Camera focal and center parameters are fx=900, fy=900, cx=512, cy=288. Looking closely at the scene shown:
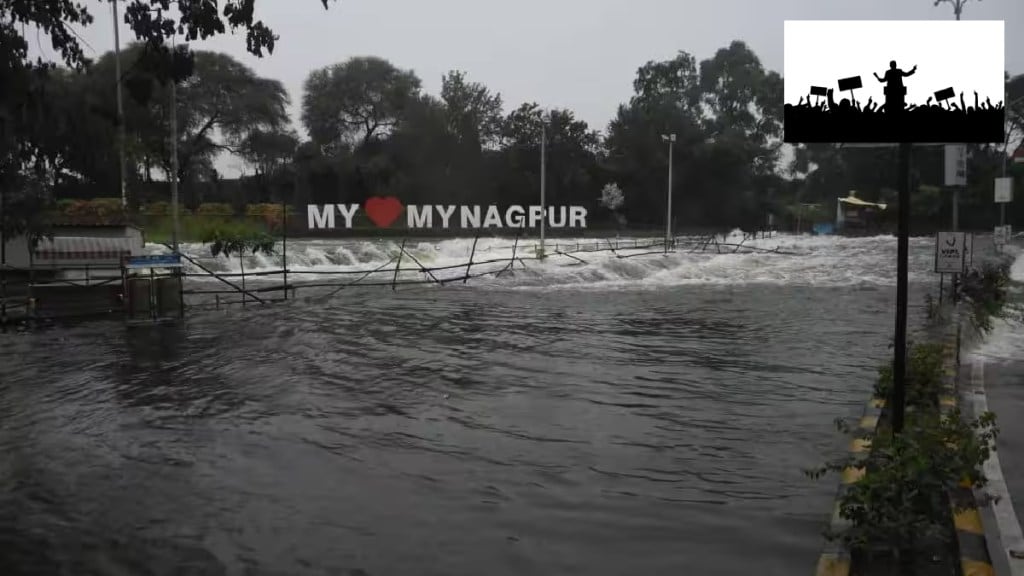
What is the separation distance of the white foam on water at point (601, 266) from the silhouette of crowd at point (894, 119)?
2329cm

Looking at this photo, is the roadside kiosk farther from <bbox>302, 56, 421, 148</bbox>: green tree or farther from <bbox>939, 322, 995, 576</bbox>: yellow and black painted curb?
<bbox>302, 56, 421, 148</bbox>: green tree

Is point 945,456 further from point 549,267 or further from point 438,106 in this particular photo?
point 438,106

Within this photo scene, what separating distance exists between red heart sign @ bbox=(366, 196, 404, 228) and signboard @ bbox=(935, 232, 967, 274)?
53.8 meters

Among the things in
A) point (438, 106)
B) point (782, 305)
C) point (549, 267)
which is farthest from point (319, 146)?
point (782, 305)

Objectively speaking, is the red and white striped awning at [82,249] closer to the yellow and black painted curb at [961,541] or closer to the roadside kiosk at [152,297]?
the roadside kiosk at [152,297]

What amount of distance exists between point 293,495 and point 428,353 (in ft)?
25.4

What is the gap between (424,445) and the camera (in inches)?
346

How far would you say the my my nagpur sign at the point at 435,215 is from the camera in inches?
2467

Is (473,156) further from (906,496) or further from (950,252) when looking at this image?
(906,496)

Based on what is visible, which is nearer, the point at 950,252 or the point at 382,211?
the point at 950,252

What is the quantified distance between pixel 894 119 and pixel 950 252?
12.0 m

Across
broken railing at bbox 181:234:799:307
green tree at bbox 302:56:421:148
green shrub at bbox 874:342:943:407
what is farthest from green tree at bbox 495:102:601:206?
green shrub at bbox 874:342:943:407

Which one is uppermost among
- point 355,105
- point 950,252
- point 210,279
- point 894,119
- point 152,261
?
point 355,105

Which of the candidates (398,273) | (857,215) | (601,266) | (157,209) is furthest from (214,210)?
(857,215)
